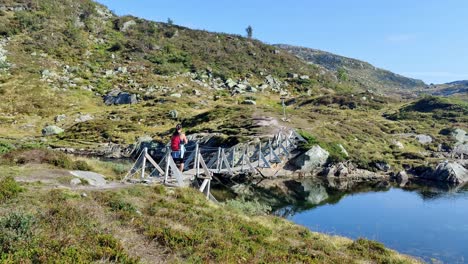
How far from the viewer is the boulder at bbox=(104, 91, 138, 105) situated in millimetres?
83088

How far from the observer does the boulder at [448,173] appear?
45.9 meters

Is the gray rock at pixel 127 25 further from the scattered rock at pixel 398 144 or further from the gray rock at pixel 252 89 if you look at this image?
the scattered rock at pixel 398 144

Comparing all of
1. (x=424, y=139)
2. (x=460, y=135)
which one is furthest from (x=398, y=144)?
(x=460, y=135)

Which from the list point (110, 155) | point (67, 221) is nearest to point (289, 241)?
point (67, 221)

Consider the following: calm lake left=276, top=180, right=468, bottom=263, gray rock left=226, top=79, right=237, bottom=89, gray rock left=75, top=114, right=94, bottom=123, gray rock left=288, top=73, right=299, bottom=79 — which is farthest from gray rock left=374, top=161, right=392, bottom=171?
gray rock left=288, top=73, right=299, bottom=79

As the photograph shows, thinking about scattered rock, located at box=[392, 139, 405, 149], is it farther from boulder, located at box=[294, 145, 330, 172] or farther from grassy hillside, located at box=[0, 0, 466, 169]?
boulder, located at box=[294, 145, 330, 172]

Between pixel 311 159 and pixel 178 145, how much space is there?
2934 centimetres

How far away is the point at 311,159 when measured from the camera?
155 ft

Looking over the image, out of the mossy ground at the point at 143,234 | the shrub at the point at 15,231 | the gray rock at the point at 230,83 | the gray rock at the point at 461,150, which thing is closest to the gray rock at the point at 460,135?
the gray rock at the point at 461,150

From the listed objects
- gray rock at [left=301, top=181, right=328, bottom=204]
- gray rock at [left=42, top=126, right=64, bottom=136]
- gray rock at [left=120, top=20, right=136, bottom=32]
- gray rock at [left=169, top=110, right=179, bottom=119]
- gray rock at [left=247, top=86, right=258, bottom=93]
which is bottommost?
gray rock at [left=301, top=181, right=328, bottom=204]

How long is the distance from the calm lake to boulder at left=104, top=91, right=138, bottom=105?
5384 centimetres

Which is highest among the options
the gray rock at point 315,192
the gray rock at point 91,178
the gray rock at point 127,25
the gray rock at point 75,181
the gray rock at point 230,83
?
the gray rock at point 127,25

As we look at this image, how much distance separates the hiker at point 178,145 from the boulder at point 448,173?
1505 inches

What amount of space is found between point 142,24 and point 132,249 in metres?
133
